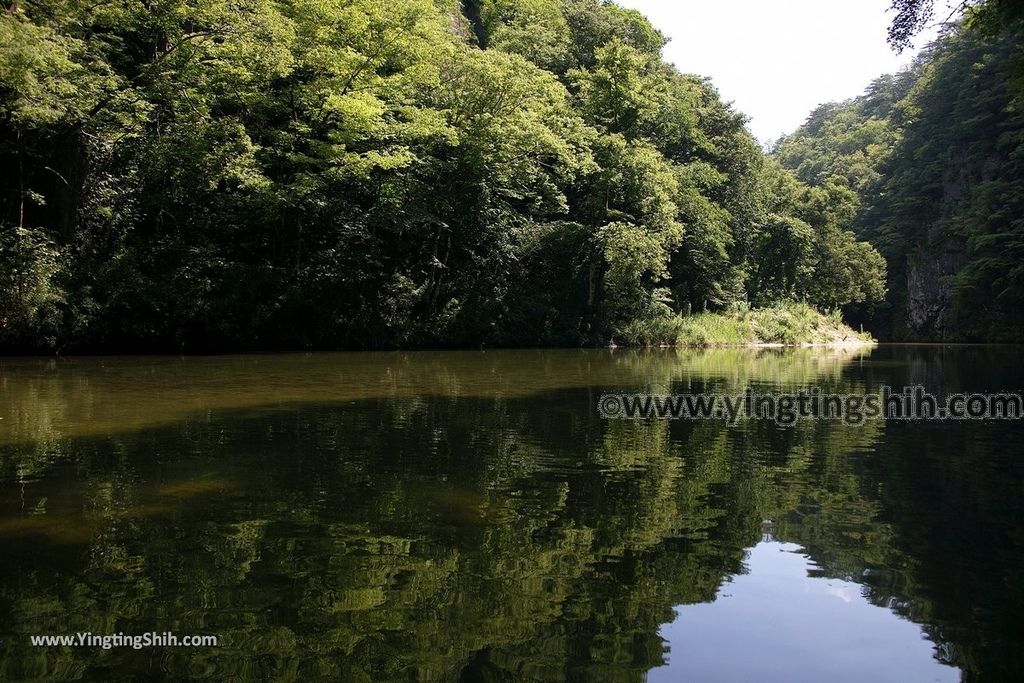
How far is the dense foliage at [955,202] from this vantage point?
4528cm

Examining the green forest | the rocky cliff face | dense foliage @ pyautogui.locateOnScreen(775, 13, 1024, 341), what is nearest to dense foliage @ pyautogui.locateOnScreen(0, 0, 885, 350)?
the green forest

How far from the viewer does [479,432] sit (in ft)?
28.9

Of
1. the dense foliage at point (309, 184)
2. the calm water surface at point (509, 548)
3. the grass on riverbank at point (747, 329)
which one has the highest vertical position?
the dense foliage at point (309, 184)

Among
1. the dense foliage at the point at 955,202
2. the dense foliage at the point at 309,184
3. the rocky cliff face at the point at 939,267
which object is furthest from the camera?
the rocky cliff face at the point at 939,267

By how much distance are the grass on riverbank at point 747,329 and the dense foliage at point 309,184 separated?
90cm

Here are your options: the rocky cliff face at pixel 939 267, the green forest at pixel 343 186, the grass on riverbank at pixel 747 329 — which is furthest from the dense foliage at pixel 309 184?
the rocky cliff face at pixel 939 267

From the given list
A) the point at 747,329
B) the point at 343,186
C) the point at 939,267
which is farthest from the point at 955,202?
the point at 343,186

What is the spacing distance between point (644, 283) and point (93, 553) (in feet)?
106

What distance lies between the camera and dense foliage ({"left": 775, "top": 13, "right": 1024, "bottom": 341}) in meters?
45.3

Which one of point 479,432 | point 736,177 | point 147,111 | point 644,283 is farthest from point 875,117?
point 479,432

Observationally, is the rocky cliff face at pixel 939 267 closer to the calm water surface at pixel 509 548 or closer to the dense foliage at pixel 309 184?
the dense foliage at pixel 309 184

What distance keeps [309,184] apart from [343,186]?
2880 mm

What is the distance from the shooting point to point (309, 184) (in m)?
24.2

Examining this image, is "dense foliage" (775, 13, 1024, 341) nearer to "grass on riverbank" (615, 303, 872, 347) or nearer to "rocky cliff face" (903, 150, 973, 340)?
"rocky cliff face" (903, 150, 973, 340)
